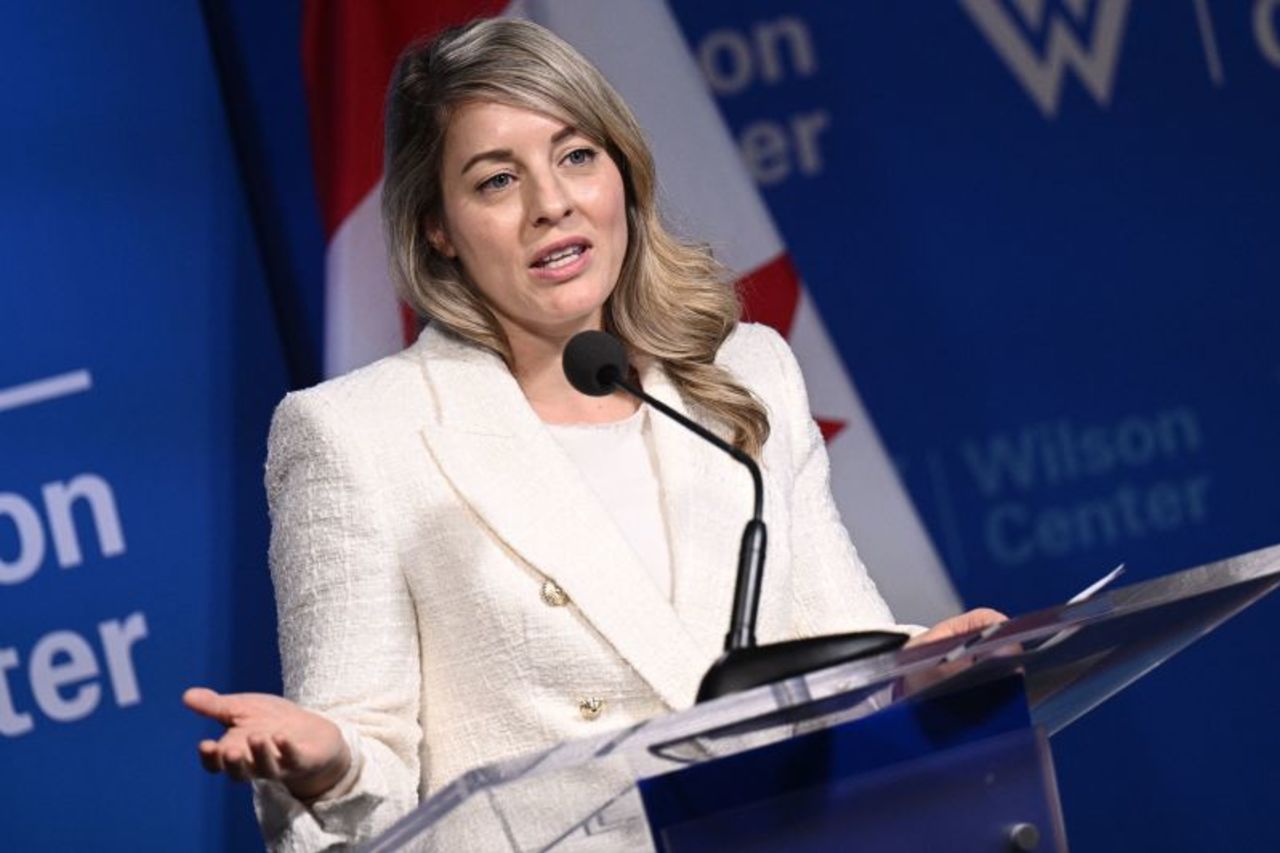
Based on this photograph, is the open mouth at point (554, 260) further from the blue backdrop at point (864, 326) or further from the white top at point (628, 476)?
the blue backdrop at point (864, 326)

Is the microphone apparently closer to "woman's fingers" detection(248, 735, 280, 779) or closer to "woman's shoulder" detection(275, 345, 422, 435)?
"woman's fingers" detection(248, 735, 280, 779)

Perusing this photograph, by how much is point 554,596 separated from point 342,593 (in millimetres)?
220

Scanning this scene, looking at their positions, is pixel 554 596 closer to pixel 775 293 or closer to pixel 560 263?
pixel 560 263

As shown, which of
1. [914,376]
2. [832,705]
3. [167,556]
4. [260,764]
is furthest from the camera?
[914,376]

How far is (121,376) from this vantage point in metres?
3.05

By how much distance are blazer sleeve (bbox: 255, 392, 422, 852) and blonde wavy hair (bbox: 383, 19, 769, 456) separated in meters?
0.26

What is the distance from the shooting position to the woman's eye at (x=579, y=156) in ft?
7.49

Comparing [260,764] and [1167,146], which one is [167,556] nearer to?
[260,764]

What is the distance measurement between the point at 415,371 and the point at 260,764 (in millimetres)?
708

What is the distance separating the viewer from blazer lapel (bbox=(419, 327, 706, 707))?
81.0 inches

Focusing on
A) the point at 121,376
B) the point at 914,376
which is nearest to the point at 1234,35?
the point at 914,376

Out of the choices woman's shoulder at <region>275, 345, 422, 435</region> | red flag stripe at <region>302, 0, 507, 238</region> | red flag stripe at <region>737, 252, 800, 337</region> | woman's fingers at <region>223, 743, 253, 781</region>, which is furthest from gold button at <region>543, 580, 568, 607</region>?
red flag stripe at <region>737, 252, 800, 337</region>

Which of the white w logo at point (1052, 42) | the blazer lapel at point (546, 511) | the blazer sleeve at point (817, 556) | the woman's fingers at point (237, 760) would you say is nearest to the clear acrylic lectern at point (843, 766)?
the woman's fingers at point (237, 760)

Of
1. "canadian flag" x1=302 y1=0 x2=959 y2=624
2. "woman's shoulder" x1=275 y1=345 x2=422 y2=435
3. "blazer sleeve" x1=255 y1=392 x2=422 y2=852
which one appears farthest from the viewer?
"canadian flag" x1=302 y1=0 x2=959 y2=624
